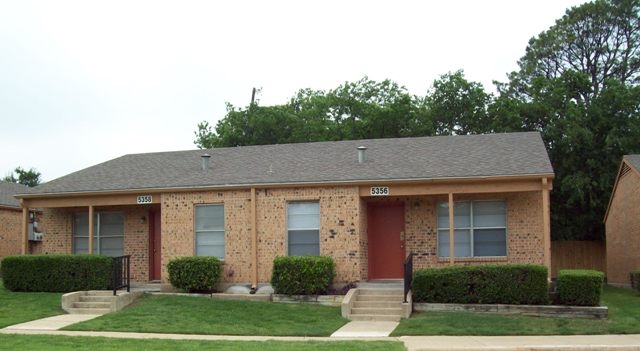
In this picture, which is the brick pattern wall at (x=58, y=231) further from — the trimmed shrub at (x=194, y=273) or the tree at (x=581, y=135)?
the tree at (x=581, y=135)

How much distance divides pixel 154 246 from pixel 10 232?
10600mm

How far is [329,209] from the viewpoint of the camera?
1970 cm

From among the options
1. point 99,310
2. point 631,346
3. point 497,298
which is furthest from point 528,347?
point 99,310

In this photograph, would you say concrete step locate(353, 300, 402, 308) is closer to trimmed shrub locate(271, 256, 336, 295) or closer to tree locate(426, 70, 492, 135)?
trimmed shrub locate(271, 256, 336, 295)

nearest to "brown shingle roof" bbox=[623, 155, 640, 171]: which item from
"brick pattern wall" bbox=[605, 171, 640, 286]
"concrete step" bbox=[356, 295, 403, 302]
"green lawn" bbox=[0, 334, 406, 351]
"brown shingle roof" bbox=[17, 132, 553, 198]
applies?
"brick pattern wall" bbox=[605, 171, 640, 286]

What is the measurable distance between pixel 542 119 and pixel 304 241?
674 inches

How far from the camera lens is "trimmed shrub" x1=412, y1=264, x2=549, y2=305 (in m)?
16.6

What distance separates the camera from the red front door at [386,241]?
20344 mm

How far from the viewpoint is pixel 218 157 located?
23.8 meters

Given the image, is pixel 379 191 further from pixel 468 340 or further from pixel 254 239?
pixel 468 340

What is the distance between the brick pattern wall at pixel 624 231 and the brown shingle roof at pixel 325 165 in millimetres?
5008

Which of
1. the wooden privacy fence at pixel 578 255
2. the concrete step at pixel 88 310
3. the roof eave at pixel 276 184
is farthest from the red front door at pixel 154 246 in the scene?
the wooden privacy fence at pixel 578 255

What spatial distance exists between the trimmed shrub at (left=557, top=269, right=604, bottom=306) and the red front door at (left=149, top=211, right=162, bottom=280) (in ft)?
37.8

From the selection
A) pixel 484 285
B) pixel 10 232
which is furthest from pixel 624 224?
pixel 10 232
